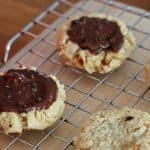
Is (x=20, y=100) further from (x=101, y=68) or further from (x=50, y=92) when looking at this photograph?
(x=101, y=68)

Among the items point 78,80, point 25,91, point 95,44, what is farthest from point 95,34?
point 25,91

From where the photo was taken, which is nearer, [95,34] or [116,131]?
[116,131]

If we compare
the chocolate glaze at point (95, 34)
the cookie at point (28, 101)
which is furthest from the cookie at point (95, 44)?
the cookie at point (28, 101)

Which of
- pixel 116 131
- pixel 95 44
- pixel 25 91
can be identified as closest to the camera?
pixel 116 131

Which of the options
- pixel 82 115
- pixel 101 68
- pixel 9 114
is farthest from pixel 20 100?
pixel 101 68

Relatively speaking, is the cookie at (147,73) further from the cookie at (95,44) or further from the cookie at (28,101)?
the cookie at (28,101)

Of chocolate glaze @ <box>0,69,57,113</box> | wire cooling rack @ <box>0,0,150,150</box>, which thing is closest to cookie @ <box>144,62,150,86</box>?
wire cooling rack @ <box>0,0,150,150</box>

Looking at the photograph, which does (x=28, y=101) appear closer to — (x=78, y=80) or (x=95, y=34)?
(x=78, y=80)
